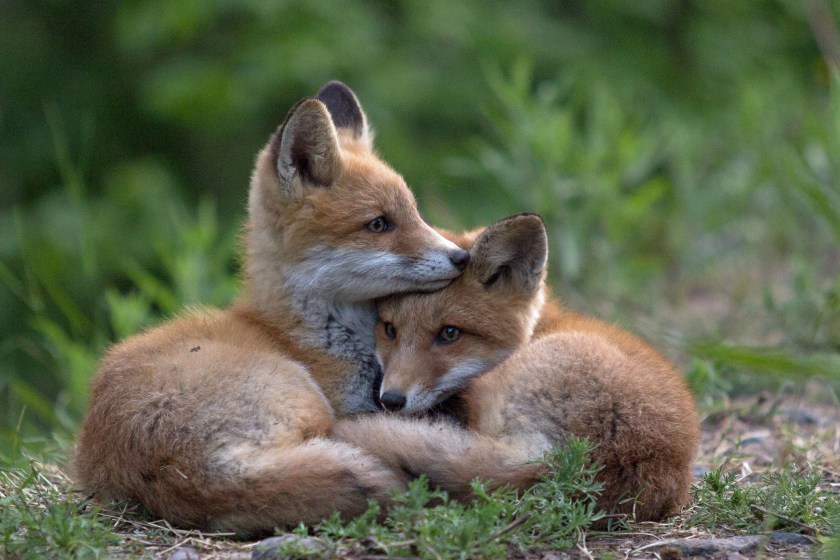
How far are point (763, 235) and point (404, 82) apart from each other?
3.78 m

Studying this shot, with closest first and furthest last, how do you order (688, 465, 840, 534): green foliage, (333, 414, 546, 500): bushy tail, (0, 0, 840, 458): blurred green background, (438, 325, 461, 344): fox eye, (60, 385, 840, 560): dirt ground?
(60, 385, 840, 560): dirt ground, (333, 414, 546, 500): bushy tail, (688, 465, 840, 534): green foliage, (438, 325, 461, 344): fox eye, (0, 0, 840, 458): blurred green background

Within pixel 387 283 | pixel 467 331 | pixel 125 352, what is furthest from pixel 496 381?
pixel 125 352

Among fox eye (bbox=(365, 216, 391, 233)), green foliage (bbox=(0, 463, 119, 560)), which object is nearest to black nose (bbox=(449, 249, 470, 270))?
fox eye (bbox=(365, 216, 391, 233))

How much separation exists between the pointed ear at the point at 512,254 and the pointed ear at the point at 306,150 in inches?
35.7

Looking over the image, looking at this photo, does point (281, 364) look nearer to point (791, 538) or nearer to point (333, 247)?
point (333, 247)

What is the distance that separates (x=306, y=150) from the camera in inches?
190

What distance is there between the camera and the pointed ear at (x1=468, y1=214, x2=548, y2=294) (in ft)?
14.5

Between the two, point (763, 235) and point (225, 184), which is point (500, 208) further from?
point (225, 184)

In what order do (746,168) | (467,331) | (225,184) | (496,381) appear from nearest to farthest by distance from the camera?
(496,381) < (467,331) < (746,168) < (225,184)

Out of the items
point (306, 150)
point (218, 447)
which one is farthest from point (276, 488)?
point (306, 150)

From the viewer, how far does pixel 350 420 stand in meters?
4.12

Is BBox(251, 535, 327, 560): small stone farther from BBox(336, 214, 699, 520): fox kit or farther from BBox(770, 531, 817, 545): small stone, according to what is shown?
BBox(770, 531, 817, 545): small stone

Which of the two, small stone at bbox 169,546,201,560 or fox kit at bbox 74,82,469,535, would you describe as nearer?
small stone at bbox 169,546,201,560

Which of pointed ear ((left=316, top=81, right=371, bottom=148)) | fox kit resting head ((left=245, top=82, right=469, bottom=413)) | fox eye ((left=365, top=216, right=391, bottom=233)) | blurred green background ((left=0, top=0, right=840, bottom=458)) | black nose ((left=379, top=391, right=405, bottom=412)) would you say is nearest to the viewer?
black nose ((left=379, top=391, right=405, bottom=412))
